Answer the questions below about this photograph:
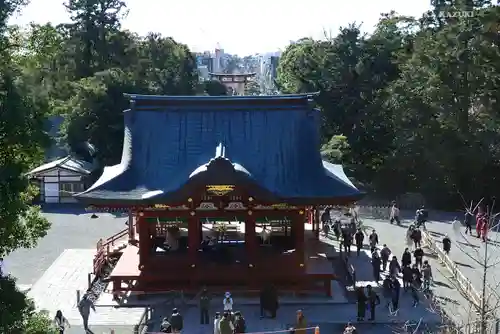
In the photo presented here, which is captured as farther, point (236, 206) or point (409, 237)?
point (409, 237)

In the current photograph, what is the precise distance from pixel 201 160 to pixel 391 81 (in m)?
→ 23.6

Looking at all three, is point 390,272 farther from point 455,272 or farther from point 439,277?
point 439,277

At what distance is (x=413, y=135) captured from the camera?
124ft

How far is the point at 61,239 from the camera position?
98.7 ft

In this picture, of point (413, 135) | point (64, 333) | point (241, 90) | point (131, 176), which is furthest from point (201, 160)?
point (241, 90)

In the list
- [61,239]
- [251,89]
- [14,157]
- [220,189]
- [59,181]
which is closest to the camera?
[14,157]

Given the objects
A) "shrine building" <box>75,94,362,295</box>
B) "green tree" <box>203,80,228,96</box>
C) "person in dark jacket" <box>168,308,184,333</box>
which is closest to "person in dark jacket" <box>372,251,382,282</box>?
A: "shrine building" <box>75,94,362,295</box>

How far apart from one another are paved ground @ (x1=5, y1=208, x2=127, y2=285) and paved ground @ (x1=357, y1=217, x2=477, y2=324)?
1238 centimetres

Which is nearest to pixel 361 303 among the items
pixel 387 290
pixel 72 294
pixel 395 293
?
pixel 395 293

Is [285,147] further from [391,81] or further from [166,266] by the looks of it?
[391,81]

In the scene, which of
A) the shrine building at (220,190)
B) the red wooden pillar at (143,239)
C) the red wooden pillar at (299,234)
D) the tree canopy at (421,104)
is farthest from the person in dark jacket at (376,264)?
the tree canopy at (421,104)

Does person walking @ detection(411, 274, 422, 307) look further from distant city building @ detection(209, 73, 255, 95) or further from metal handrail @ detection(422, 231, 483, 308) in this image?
distant city building @ detection(209, 73, 255, 95)

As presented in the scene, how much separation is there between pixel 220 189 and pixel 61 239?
12.7 metres

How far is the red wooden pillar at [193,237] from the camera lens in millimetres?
21484
